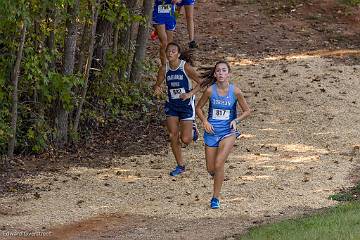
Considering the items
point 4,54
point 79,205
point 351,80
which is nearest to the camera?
point 79,205

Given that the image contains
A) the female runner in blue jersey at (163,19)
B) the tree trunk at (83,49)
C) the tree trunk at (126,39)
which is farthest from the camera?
the female runner in blue jersey at (163,19)

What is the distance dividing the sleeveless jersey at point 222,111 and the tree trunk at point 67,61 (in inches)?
123

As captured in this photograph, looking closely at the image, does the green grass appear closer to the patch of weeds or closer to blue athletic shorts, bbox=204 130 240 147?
the patch of weeds

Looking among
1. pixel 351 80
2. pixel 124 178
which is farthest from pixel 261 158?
pixel 351 80

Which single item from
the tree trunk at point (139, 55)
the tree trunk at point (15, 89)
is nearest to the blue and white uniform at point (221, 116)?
the tree trunk at point (15, 89)

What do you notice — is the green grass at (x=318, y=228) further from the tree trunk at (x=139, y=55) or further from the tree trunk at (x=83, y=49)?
the tree trunk at (x=139, y=55)

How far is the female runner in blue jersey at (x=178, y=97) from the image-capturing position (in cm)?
1093

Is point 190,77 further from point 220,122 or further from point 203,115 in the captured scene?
point 220,122

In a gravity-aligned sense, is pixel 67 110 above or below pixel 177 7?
below

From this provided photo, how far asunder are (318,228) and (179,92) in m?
3.21

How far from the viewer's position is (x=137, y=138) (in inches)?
530

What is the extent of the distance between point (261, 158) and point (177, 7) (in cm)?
393

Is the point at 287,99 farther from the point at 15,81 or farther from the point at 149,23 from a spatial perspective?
the point at 15,81

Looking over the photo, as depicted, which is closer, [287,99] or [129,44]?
[129,44]
